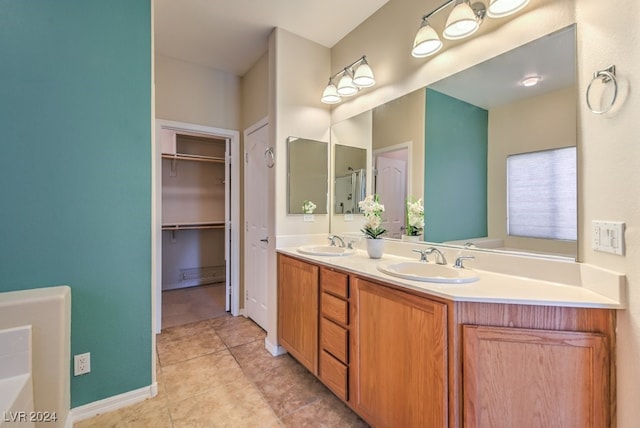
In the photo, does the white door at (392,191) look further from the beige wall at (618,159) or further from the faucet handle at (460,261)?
the beige wall at (618,159)

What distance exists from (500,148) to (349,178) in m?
1.25

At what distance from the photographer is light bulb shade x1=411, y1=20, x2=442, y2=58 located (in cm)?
163

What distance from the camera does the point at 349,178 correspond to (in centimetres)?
255

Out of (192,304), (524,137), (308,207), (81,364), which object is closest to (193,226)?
(192,304)

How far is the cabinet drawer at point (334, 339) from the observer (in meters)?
1.64

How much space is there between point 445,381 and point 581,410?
44cm

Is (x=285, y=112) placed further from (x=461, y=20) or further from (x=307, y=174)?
(x=461, y=20)

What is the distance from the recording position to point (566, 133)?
125 cm

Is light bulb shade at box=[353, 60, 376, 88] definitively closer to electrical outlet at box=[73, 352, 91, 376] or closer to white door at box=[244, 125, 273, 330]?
white door at box=[244, 125, 273, 330]

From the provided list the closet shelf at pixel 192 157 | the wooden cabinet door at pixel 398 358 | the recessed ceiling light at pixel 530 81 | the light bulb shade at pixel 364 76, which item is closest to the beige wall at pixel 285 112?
the light bulb shade at pixel 364 76

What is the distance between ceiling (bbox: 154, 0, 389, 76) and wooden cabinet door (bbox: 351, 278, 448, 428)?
210 centimetres

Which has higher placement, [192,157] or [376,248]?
[192,157]

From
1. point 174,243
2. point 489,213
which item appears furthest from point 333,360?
point 174,243

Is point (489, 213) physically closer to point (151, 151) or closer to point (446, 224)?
point (446, 224)
